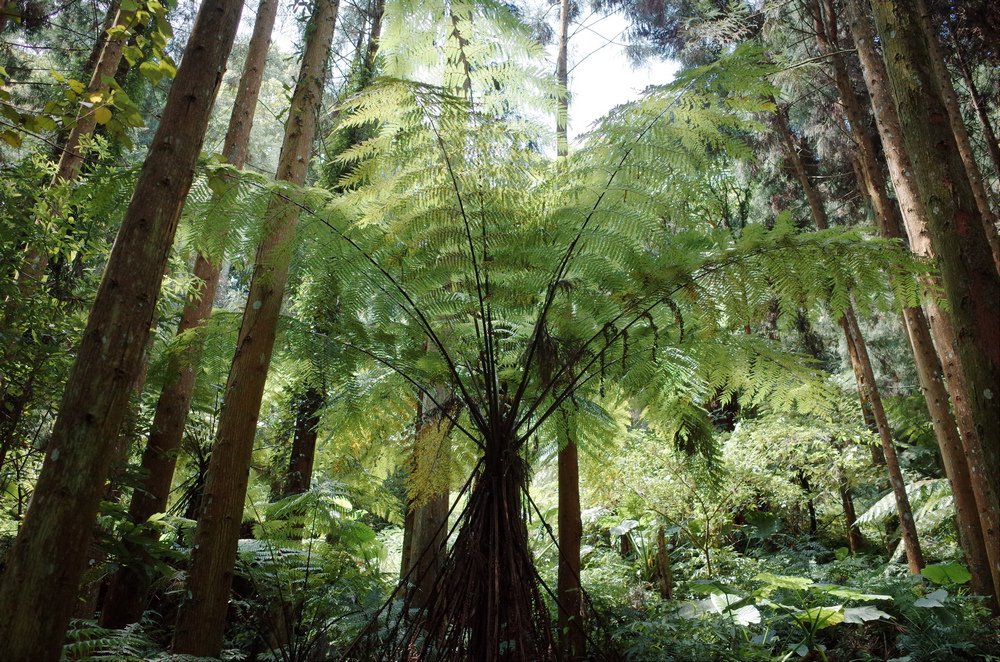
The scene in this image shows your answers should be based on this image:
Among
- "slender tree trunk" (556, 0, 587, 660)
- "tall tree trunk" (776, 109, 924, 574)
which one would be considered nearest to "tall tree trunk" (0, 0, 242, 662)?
"slender tree trunk" (556, 0, 587, 660)

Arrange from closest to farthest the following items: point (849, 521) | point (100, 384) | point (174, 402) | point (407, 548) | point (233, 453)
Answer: point (100, 384)
point (233, 453)
point (174, 402)
point (407, 548)
point (849, 521)

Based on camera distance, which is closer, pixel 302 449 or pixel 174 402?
pixel 174 402

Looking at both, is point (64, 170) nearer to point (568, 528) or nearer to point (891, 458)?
point (568, 528)

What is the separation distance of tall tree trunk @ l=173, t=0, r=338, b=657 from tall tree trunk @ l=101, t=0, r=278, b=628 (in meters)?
0.22

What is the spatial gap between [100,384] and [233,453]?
3.17ft

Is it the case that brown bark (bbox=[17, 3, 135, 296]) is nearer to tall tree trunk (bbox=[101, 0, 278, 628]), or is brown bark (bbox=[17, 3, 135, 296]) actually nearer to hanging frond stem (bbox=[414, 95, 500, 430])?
tall tree trunk (bbox=[101, 0, 278, 628])

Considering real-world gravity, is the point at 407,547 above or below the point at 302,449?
below

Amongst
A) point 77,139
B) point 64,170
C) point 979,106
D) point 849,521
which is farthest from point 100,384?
point 979,106

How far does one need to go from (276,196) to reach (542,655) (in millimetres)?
1791

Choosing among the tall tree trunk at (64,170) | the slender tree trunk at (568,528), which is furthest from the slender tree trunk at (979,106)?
the tall tree trunk at (64,170)

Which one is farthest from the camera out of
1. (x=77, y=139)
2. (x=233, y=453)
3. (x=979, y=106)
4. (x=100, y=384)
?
(x=979, y=106)

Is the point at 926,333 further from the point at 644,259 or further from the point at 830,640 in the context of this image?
the point at 644,259

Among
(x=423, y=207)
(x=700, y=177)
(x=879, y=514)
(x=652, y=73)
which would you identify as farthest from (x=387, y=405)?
(x=652, y=73)

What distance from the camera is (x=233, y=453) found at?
2357mm
